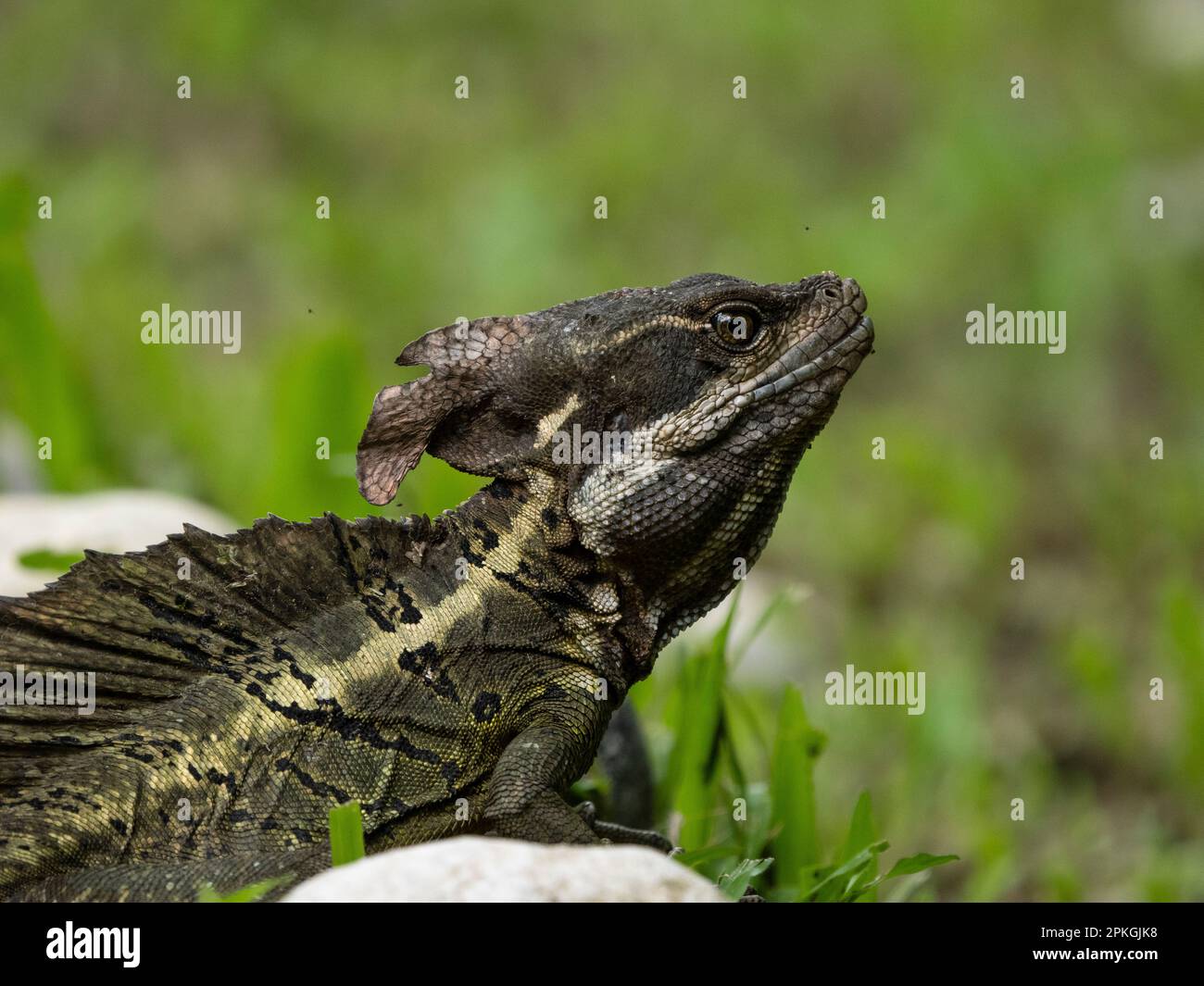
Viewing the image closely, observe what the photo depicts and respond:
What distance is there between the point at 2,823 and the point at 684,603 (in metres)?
2.14

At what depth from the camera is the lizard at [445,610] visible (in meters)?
4.55

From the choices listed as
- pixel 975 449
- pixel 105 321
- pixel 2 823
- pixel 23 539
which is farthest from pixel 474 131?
pixel 2 823

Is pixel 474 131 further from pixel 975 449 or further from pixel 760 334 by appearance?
pixel 760 334

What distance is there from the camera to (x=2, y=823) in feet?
14.4

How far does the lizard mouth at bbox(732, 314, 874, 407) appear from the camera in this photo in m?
4.99

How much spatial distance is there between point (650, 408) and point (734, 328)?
37 centimetres

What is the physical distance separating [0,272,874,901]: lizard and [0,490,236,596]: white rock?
2.29 meters

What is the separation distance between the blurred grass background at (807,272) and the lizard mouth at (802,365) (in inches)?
73.0
